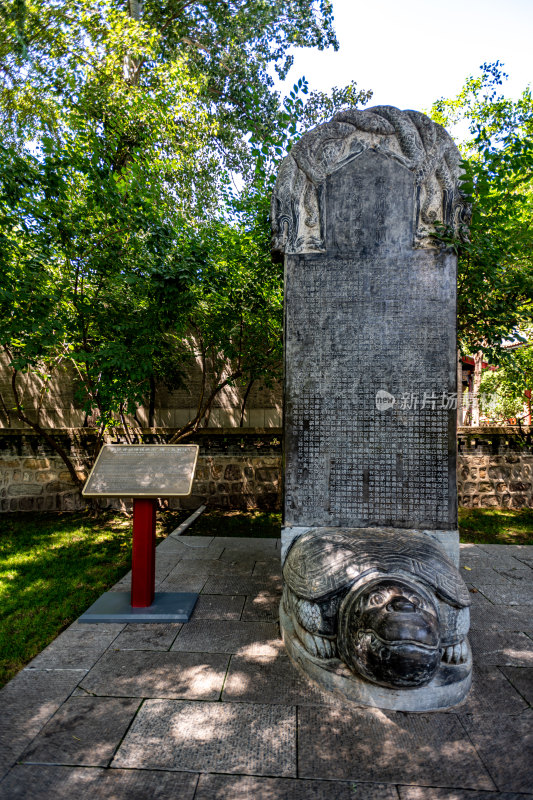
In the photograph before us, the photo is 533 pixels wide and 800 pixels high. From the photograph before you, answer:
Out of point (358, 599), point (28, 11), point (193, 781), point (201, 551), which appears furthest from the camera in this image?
point (28, 11)

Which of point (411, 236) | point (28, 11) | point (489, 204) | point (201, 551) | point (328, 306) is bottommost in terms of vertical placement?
point (201, 551)

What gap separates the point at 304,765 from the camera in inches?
87.2

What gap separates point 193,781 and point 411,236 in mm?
4191

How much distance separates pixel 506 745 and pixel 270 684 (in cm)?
142

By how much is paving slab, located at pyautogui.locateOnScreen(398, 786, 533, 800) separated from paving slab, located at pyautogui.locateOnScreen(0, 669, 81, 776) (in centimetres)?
205

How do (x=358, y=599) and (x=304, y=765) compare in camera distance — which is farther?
(x=358, y=599)

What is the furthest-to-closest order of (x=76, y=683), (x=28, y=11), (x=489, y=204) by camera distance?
(x=28, y=11), (x=489, y=204), (x=76, y=683)

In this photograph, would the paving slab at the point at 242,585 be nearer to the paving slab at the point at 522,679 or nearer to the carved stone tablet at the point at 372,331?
the carved stone tablet at the point at 372,331

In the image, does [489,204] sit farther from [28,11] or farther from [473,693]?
[28,11]

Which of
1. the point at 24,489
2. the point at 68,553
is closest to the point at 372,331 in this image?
the point at 68,553

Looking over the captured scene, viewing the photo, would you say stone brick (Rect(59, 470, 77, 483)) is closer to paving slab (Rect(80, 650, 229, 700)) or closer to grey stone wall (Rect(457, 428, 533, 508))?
paving slab (Rect(80, 650, 229, 700))

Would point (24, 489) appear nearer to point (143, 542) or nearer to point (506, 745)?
point (143, 542)

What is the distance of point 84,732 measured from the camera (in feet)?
7.97

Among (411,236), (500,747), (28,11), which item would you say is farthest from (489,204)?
(28,11)
